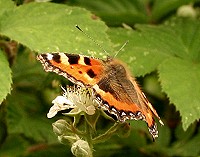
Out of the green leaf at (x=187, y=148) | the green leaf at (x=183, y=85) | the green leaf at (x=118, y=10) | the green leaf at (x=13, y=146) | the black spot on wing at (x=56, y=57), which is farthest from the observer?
the green leaf at (x=118, y=10)

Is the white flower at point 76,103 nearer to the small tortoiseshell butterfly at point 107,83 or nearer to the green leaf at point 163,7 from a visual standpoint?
the small tortoiseshell butterfly at point 107,83

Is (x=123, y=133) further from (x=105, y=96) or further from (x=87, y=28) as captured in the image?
(x=87, y=28)

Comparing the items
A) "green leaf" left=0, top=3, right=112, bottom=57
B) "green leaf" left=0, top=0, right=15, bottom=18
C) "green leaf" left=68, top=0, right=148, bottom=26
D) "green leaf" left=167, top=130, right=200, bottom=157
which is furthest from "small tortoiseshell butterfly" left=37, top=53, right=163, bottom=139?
"green leaf" left=68, top=0, right=148, bottom=26

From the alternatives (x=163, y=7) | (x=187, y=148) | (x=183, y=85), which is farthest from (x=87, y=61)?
(x=163, y=7)

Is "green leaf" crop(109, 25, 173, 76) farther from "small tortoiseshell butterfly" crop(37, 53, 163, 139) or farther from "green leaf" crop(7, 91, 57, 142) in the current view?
"green leaf" crop(7, 91, 57, 142)

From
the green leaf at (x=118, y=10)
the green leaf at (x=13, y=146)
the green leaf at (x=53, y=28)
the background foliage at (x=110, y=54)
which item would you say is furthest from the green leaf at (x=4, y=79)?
the green leaf at (x=118, y=10)

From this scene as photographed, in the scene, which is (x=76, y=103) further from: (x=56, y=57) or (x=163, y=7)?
(x=163, y=7)
